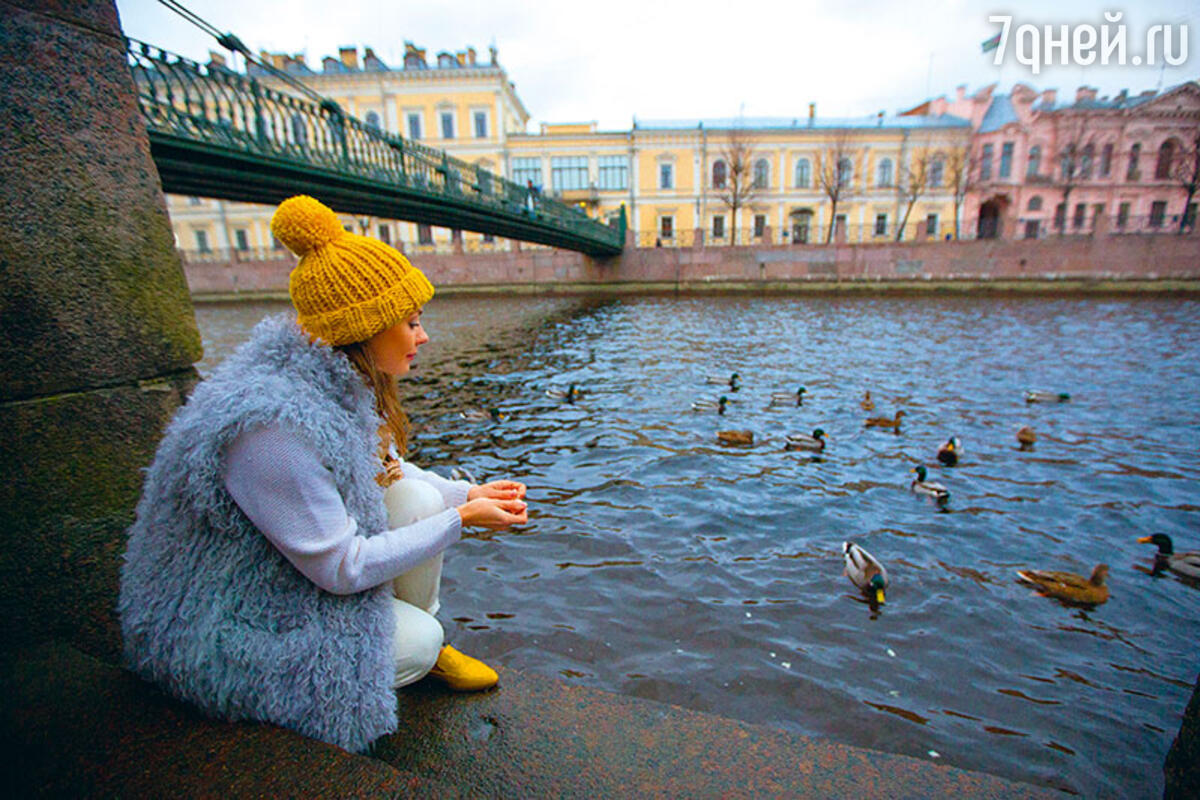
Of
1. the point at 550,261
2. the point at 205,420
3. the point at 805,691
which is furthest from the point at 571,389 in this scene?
the point at 550,261

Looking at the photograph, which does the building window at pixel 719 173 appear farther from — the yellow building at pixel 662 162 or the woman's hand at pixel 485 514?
the woman's hand at pixel 485 514

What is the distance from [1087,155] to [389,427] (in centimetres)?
5576

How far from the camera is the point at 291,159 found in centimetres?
930

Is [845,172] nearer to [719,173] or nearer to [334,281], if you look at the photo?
[719,173]

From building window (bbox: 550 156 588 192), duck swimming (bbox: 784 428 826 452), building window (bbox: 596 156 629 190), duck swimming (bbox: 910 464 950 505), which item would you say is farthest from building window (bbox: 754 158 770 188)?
duck swimming (bbox: 910 464 950 505)

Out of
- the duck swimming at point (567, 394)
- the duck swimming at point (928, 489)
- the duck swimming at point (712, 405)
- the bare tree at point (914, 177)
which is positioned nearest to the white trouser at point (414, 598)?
the duck swimming at point (928, 489)

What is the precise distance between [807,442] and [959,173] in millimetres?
42752

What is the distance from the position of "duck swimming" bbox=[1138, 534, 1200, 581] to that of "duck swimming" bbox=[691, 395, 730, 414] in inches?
169

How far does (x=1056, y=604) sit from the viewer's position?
3590mm

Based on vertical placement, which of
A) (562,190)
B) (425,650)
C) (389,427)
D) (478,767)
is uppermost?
(562,190)

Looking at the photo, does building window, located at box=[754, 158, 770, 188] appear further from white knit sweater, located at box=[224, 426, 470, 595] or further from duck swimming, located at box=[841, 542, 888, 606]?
white knit sweater, located at box=[224, 426, 470, 595]

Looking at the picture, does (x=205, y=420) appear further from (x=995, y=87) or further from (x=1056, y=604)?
(x=995, y=87)

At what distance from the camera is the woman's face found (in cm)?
155

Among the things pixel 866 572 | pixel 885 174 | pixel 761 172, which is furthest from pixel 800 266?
pixel 866 572
